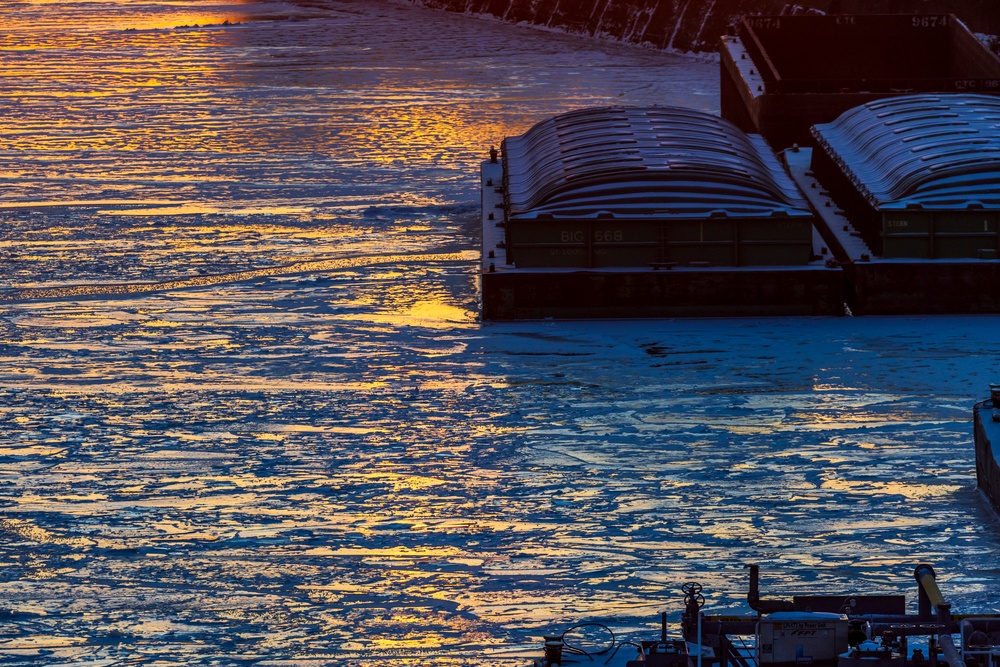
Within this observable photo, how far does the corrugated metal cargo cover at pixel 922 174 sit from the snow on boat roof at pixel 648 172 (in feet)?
4.04

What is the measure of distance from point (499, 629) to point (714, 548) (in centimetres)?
328

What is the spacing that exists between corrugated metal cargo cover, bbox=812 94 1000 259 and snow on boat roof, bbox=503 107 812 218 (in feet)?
4.04

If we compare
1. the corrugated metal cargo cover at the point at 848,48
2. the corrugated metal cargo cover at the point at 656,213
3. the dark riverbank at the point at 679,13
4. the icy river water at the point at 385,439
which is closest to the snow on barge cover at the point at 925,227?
the icy river water at the point at 385,439

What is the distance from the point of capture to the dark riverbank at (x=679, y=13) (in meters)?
60.9

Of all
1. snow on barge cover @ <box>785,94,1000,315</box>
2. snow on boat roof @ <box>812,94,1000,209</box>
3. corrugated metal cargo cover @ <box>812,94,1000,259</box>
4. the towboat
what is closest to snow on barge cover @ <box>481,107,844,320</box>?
snow on barge cover @ <box>785,94,1000,315</box>

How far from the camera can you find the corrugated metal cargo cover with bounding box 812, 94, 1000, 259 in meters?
30.2

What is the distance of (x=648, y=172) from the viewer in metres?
31.3

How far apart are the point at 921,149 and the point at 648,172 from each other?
5.22m

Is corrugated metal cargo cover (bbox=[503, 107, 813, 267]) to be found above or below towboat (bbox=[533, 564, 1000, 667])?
above

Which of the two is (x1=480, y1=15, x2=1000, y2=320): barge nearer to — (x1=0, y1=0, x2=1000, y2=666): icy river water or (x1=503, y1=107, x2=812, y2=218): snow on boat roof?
(x1=503, y1=107, x2=812, y2=218): snow on boat roof

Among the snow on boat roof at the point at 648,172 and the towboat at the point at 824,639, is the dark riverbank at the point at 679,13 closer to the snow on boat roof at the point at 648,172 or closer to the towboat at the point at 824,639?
the snow on boat roof at the point at 648,172

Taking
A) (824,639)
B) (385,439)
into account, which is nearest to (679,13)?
(385,439)

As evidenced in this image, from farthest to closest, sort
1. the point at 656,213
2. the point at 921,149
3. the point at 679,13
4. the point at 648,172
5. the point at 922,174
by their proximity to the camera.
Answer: the point at 679,13 < the point at 921,149 < the point at 648,172 < the point at 922,174 < the point at 656,213

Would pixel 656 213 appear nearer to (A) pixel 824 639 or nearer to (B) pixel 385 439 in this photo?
(B) pixel 385 439
